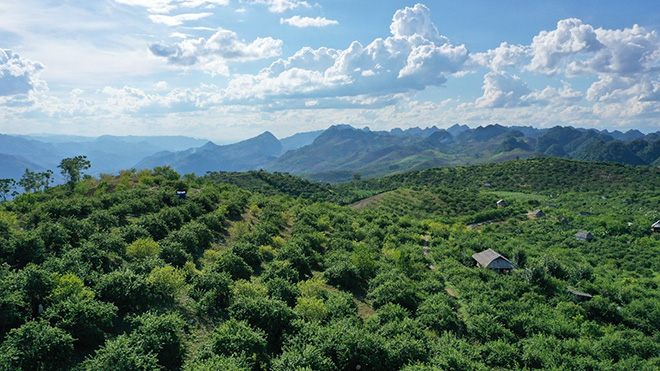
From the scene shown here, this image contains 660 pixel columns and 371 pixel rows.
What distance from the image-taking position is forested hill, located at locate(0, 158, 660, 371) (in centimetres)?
1745

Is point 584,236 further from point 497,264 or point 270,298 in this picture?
point 270,298

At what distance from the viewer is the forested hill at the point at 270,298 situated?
1745 cm

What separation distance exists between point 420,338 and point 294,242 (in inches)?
740

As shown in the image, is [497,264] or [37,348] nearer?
[37,348]

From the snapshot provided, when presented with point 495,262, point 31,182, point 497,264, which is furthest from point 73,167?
point 497,264

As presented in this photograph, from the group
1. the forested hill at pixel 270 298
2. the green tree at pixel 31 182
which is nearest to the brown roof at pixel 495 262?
the forested hill at pixel 270 298

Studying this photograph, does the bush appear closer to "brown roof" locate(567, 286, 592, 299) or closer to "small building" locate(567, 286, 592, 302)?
"small building" locate(567, 286, 592, 302)

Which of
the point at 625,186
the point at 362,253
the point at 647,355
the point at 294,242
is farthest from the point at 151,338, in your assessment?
the point at 625,186

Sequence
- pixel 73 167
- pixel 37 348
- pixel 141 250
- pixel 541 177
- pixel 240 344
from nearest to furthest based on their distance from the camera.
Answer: pixel 37 348 < pixel 240 344 < pixel 141 250 < pixel 73 167 < pixel 541 177

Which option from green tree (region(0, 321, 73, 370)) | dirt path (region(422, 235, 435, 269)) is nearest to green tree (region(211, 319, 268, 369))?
green tree (region(0, 321, 73, 370))

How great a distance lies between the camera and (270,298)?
24.8 m

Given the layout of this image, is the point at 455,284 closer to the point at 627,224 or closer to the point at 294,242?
the point at 294,242

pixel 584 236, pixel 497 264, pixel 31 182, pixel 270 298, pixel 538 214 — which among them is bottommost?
pixel 584 236

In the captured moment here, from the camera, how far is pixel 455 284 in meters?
40.6
